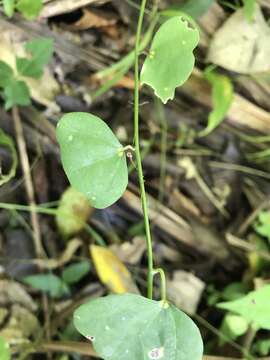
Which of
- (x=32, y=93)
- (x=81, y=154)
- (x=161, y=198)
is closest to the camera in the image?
(x=81, y=154)

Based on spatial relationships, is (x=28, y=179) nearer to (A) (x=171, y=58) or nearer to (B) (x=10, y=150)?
(B) (x=10, y=150)

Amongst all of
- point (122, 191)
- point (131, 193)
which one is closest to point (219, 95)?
point (131, 193)

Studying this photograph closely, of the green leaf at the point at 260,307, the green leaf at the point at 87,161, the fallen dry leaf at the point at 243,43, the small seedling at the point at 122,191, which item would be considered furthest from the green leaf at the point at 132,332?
the fallen dry leaf at the point at 243,43

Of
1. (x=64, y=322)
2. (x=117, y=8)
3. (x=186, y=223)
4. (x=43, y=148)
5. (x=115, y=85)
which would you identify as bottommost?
(x=64, y=322)

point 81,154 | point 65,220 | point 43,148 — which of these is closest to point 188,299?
point 65,220

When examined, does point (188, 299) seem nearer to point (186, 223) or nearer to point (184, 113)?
point (186, 223)

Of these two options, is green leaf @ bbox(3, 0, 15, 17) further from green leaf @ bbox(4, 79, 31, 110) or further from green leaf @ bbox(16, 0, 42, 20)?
green leaf @ bbox(4, 79, 31, 110)
